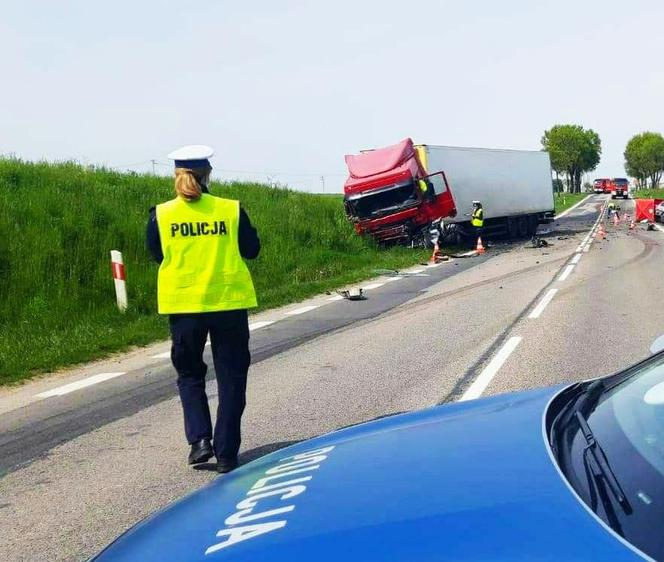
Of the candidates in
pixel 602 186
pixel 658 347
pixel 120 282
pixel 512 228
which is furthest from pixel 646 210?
pixel 602 186

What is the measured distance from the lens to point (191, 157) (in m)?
4.26

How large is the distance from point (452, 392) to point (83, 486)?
305 cm

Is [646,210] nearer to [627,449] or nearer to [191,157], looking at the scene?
[191,157]

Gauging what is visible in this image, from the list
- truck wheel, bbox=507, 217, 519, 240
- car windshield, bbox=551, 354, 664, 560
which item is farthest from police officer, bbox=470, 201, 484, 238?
car windshield, bbox=551, 354, 664, 560

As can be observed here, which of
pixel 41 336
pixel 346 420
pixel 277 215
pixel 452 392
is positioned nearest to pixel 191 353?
pixel 346 420

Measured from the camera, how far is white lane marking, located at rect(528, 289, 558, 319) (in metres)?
10.7

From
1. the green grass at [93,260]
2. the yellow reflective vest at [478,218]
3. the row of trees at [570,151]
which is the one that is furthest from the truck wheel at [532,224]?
the row of trees at [570,151]

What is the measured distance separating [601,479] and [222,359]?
2883 millimetres

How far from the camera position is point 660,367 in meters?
2.64

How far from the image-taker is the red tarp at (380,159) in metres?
23.6

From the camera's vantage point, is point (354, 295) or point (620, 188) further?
point (620, 188)

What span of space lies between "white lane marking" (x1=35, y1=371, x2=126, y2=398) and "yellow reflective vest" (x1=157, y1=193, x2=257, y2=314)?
10.9ft

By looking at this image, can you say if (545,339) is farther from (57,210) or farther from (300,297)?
(57,210)

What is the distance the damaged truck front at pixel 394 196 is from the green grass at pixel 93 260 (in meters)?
0.63
